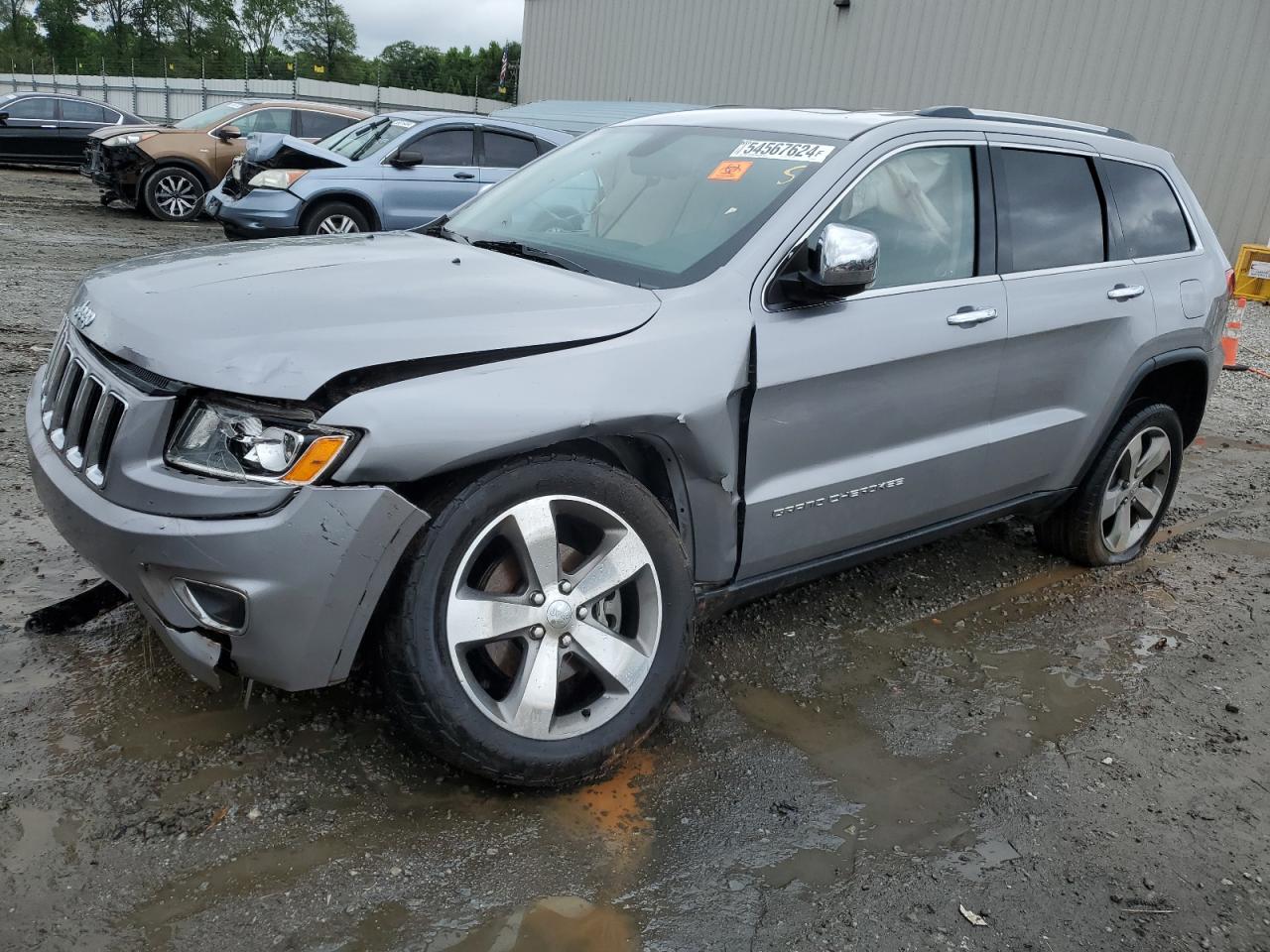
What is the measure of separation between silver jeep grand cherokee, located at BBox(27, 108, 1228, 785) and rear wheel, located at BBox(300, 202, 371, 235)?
709 cm

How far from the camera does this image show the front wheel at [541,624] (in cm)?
250

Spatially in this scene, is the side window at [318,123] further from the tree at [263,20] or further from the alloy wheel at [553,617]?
the tree at [263,20]

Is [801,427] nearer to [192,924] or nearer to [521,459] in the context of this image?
[521,459]

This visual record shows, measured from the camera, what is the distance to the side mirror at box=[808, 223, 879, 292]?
2934 millimetres

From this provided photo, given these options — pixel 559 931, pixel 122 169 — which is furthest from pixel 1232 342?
pixel 122 169

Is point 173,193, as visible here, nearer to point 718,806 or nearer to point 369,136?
point 369,136

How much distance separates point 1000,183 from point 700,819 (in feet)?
7.99

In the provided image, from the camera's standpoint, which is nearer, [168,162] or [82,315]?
[82,315]

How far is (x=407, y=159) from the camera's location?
10.8 m

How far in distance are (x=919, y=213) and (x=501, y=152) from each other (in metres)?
8.78

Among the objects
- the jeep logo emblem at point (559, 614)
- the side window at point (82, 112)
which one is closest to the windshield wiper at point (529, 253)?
the jeep logo emblem at point (559, 614)

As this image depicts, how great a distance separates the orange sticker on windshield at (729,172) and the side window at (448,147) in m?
8.35

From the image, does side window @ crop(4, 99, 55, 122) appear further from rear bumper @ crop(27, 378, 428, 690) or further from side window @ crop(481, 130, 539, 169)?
rear bumper @ crop(27, 378, 428, 690)

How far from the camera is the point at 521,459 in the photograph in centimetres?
260
